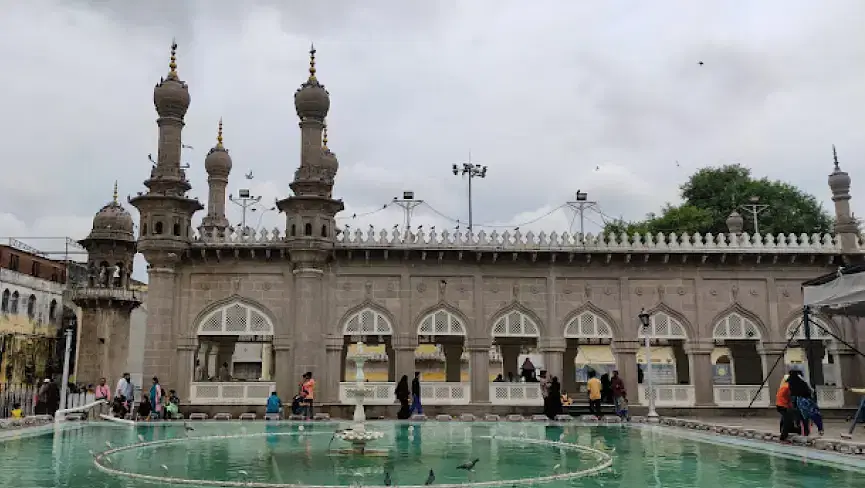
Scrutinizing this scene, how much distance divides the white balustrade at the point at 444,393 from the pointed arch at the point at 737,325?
782 cm

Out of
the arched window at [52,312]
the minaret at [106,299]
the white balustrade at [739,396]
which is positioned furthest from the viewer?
the arched window at [52,312]

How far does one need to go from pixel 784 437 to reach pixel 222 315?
1492 centimetres

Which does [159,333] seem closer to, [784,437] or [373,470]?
[373,470]

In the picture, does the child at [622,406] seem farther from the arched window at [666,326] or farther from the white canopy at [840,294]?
the white canopy at [840,294]

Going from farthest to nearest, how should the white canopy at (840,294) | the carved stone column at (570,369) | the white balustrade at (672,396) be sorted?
the carved stone column at (570,369) → the white balustrade at (672,396) → the white canopy at (840,294)

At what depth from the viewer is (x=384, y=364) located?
43.5 meters

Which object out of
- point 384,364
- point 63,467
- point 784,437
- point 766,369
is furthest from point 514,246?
point 384,364

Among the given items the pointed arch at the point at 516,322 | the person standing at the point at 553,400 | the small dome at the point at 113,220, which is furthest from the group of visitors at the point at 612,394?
the small dome at the point at 113,220

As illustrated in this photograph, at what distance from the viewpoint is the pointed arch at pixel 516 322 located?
73.3 feet

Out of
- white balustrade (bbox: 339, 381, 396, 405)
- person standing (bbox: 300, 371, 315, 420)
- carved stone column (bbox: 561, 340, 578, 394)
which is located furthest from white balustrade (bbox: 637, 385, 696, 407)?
person standing (bbox: 300, 371, 315, 420)

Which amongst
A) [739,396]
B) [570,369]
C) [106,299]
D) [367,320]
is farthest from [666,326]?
[106,299]

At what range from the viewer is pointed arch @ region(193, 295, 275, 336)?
2156 centimetres

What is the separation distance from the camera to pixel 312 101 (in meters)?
21.8

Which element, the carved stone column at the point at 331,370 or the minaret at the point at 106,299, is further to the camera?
the minaret at the point at 106,299
